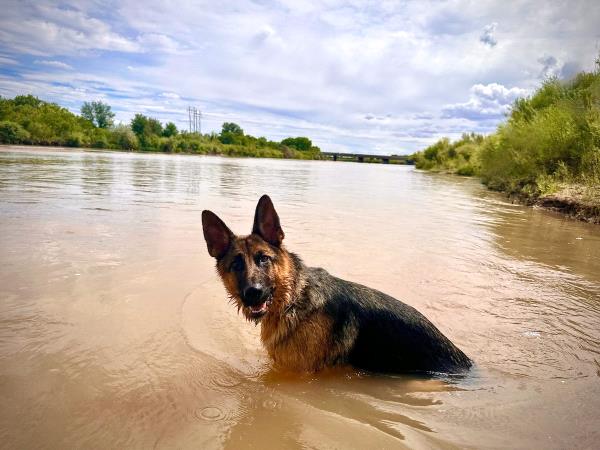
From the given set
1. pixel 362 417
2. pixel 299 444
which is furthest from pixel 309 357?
pixel 299 444

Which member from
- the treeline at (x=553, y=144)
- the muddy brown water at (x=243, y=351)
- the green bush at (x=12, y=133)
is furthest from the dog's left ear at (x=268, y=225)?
the green bush at (x=12, y=133)

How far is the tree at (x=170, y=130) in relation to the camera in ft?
374

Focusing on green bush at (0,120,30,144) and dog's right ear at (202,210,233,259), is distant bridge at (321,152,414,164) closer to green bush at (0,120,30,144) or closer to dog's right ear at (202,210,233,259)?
green bush at (0,120,30,144)

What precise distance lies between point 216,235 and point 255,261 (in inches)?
23.4

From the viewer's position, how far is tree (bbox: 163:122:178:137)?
374 feet

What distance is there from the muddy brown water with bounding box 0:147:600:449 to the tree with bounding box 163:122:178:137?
11254 centimetres

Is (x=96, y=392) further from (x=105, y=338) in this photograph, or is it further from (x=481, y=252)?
(x=481, y=252)

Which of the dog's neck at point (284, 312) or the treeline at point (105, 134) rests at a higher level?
the treeline at point (105, 134)

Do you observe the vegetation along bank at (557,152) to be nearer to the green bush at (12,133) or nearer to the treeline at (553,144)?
the treeline at (553,144)

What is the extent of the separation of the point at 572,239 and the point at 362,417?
36.9 ft

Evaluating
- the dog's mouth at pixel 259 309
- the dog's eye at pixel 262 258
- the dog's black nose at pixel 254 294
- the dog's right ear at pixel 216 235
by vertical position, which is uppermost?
the dog's right ear at pixel 216 235

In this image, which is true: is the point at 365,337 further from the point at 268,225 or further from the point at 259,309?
the point at 268,225

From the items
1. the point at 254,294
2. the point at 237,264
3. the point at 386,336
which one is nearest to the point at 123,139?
the point at 237,264

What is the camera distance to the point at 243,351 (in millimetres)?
4504
